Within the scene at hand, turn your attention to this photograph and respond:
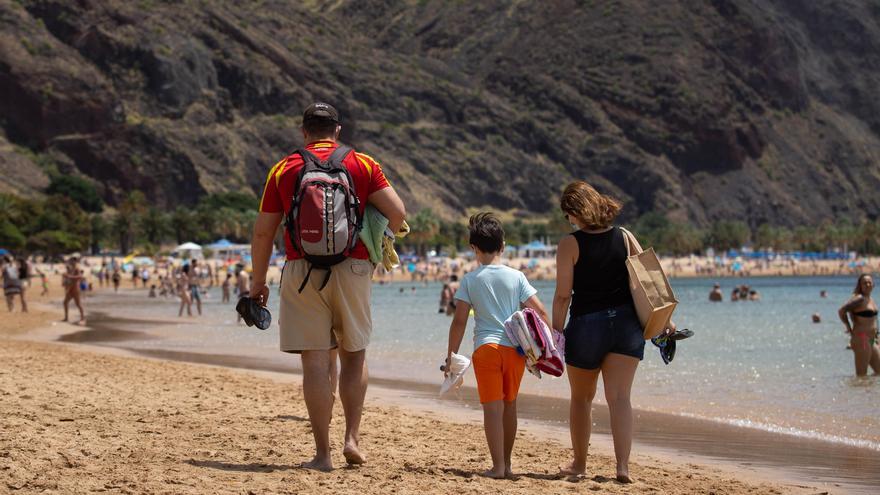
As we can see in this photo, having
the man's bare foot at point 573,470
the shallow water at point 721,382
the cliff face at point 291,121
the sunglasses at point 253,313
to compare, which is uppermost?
the cliff face at point 291,121

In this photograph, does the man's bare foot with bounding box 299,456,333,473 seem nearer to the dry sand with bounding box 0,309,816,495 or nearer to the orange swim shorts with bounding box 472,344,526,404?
the dry sand with bounding box 0,309,816,495

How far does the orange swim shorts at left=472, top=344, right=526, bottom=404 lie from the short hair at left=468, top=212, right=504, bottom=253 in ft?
Result: 1.81

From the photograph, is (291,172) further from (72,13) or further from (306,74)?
(306,74)

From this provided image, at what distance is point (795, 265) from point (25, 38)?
91.6 meters

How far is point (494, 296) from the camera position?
269 inches

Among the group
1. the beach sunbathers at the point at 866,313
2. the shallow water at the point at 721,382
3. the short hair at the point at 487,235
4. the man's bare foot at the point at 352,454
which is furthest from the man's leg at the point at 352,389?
the beach sunbathers at the point at 866,313

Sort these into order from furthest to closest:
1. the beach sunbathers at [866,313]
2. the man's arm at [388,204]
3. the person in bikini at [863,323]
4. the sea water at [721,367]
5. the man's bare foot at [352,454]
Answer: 1. the beach sunbathers at [866,313]
2. the person in bikini at [863,323]
3. the sea water at [721,367]
4. the man's bare foot at [352,454]
5. the man's arm at [388,204]

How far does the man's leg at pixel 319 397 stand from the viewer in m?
6.63

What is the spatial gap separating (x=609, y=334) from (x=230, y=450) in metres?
2.45

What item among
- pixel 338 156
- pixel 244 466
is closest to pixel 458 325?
pixel 338 156

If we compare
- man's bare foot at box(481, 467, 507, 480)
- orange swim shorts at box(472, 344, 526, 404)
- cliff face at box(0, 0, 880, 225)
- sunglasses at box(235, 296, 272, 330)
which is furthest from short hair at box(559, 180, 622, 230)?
cliff face at box(0, 0, 880, 225)

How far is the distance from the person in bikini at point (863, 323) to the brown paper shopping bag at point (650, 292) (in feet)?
26.0

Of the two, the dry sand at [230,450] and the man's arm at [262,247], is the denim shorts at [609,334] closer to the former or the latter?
the dry sand at [230,450]

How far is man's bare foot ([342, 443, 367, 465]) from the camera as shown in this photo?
6883mm
